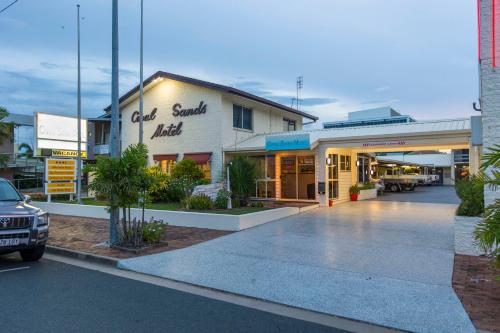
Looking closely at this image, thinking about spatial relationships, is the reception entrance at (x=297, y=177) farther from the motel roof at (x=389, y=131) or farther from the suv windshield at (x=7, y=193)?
the suv windshield at (x=7, y=193)

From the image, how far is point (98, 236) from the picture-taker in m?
10.9

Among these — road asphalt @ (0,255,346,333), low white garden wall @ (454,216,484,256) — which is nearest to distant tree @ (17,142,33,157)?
road asphalt @ (0,255,346,333)

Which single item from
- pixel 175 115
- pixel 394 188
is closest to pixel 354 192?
pixel 175 115

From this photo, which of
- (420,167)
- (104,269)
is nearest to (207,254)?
(104,269)

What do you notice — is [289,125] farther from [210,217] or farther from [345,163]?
[210,217]

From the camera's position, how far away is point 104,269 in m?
7.82

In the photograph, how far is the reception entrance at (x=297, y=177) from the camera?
18.7 metres

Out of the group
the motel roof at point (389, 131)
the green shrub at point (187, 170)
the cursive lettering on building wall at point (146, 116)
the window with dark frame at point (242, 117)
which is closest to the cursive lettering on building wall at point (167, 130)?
the cursive lettering on building wall at point (146, 116)

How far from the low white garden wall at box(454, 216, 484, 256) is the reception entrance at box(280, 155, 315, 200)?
Answer: 33.1 feet

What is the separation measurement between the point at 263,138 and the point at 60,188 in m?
10.0

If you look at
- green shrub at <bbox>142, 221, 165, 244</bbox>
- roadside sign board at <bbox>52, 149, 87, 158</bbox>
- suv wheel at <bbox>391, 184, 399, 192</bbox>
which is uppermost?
roadside sign board at <bbox>52, 149, 87, 158</bbox>

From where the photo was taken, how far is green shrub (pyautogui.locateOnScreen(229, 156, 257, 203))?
50.5 ft

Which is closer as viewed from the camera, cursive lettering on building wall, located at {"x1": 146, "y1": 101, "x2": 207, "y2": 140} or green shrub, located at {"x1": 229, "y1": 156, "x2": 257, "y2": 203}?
green shrub, located at {"x1": 229, "y1": 156, "x2": 257, "y2": 203}

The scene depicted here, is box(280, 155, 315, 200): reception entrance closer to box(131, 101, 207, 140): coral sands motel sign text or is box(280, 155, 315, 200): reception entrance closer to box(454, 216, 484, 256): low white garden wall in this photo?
box(131, 101, 207, 140): coral sands motel sign text
